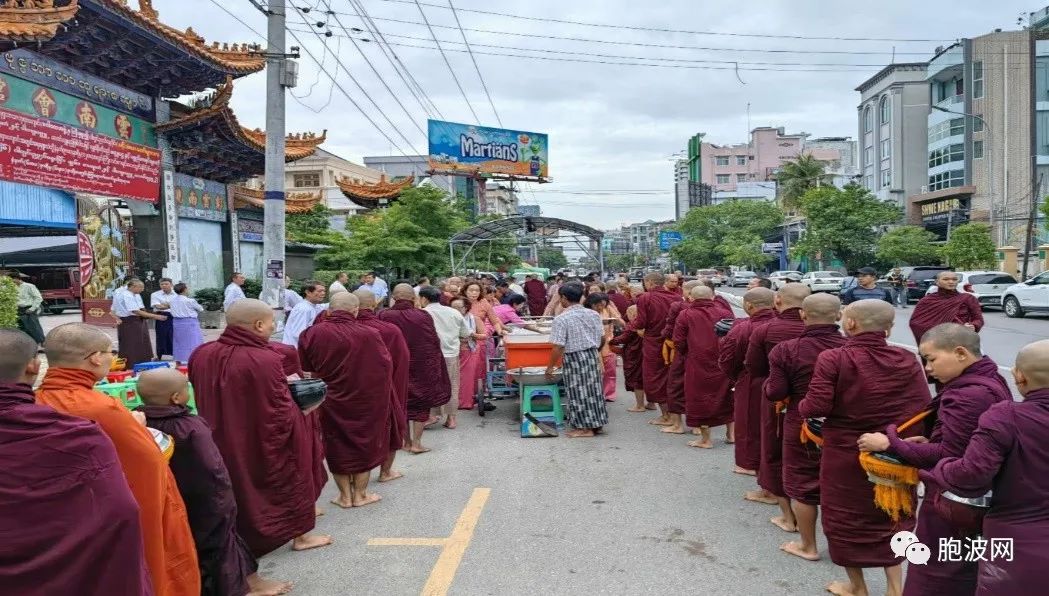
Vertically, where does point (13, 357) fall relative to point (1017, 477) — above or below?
above

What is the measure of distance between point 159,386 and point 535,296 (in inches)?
447

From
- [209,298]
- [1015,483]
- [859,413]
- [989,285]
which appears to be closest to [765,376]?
[859,413]

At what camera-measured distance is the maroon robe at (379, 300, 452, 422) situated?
22.0 feet

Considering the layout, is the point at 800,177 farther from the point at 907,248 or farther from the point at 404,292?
the point at 404,292

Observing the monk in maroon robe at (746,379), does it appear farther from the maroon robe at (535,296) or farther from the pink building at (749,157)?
the pink building at (749,157)

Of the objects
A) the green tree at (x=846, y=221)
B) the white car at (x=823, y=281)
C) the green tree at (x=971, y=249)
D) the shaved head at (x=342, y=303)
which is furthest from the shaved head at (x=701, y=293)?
the green tree at (x=846, y=221)

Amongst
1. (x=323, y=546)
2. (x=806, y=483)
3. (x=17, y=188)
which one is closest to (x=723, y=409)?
(x=806, y=483)

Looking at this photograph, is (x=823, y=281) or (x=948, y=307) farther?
(x=823, y=281)

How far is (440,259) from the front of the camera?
19.9m

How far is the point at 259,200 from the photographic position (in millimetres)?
19281

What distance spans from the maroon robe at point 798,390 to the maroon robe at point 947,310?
4.08 meters

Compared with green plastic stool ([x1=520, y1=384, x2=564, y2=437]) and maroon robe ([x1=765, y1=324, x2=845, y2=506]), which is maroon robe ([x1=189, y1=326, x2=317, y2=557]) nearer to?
maroon robe ([x1=765, y1=324, x2=845, y2=506])

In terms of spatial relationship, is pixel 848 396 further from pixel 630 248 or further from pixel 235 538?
pixel 630 248

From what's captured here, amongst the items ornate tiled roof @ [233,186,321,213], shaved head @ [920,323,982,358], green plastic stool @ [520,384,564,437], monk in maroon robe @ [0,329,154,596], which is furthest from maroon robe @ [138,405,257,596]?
ornate tiled roof @ [233,186,321,213]
